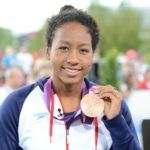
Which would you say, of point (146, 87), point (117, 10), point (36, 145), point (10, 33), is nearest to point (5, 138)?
point (36, 145)

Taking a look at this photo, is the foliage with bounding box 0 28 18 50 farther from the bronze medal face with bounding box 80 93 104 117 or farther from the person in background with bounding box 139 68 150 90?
the bronze medal face with bounding box 80 93 104 117

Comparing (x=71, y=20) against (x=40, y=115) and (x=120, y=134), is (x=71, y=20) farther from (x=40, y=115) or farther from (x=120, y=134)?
(x=120, y=134)

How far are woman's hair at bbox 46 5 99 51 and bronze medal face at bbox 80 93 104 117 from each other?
0.26 metres

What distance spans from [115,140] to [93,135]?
0.11 m

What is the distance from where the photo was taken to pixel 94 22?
260cm

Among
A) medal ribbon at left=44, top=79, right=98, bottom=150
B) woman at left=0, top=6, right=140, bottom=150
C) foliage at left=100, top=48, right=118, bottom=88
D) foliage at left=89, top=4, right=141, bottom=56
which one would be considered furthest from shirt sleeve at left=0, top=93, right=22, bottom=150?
foliage at left=89, top=4, right=141, bottom=56

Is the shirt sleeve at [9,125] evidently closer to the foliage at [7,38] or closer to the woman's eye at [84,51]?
Answer: the woman's eye at [84,51]

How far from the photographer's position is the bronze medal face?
2413 millimetres

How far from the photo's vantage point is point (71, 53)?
2434 millimetres

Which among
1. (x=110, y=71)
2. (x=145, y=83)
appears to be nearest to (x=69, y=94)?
(x=110, y=71)

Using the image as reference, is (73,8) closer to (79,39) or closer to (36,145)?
(79,39)

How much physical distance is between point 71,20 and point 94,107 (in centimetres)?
44

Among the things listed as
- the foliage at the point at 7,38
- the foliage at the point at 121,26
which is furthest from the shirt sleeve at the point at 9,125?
the foliage at the point at 7,38

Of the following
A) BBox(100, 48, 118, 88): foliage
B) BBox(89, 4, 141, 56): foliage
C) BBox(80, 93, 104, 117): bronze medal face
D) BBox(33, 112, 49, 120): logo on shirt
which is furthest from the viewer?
BBox(89, 4, 141, 56): foliage
